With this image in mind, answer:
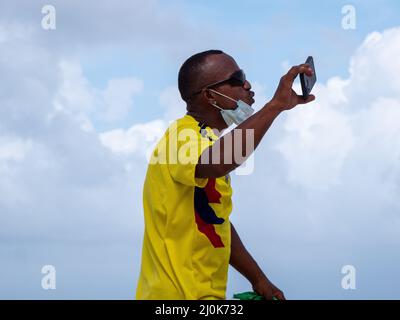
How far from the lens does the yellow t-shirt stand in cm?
558

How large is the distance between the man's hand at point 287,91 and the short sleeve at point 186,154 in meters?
0.50

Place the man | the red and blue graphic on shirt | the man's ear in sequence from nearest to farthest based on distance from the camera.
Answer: the man
the red and blue graphic on shirt
the man's ear

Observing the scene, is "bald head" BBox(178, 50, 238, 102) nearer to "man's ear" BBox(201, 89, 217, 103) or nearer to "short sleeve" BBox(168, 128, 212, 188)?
"man's ear" BBox(201, 89, 217, 103)

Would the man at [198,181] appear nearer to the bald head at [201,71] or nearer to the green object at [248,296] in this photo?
the bald head at [201,71]

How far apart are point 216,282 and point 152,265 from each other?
450mm

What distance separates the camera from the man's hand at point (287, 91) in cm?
538

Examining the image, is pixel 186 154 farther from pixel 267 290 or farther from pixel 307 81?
pixel 267 290

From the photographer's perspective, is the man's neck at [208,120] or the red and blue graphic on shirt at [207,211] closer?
the red and blue graphic on shirt at [207,211]

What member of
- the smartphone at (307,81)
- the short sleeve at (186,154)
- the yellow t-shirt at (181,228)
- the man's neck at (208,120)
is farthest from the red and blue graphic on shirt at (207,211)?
the smartphone at (307,81)

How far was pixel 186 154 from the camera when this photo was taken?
5.40m

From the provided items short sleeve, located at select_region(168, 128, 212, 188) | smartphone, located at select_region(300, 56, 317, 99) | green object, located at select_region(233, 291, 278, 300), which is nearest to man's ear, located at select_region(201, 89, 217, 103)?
short sleeve, located at select_region(168, 128, 212, 188)
